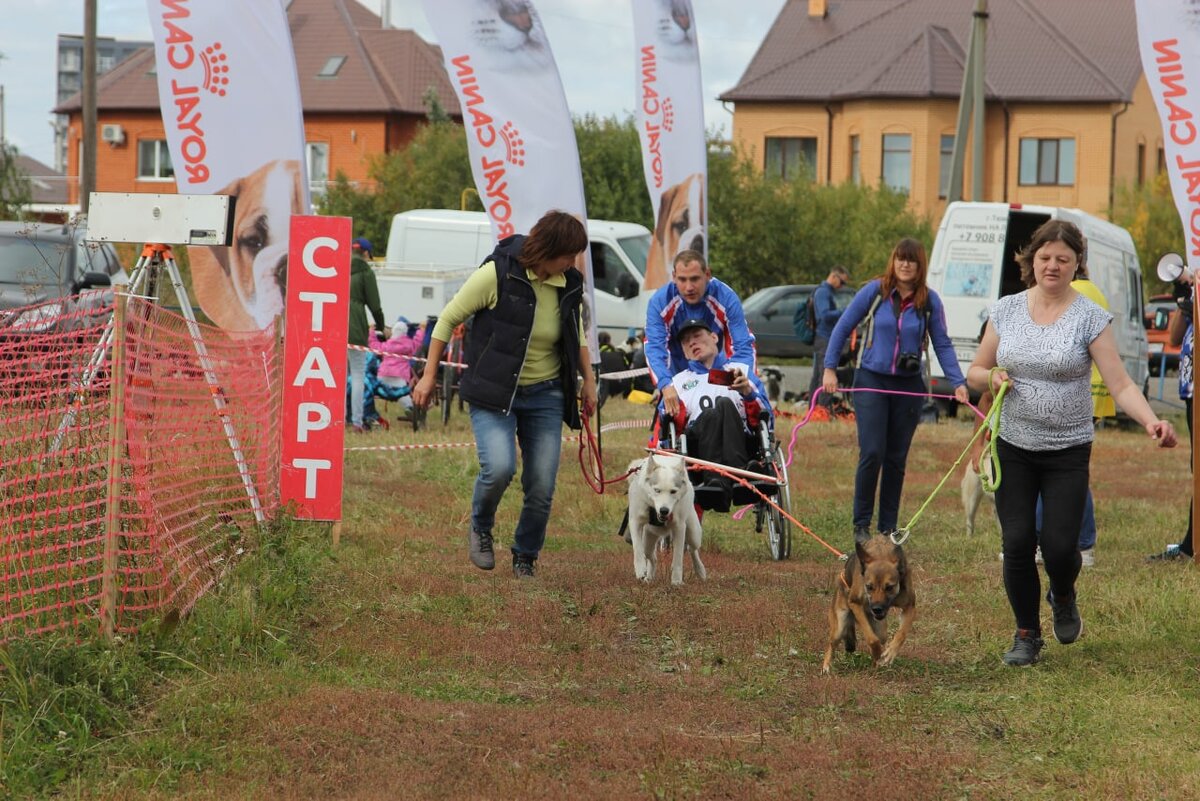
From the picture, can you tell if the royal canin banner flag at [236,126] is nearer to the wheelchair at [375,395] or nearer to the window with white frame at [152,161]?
the wheelchair at [375,395]

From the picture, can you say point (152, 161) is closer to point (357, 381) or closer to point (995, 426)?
point (357, 381)

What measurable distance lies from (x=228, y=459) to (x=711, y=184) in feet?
111

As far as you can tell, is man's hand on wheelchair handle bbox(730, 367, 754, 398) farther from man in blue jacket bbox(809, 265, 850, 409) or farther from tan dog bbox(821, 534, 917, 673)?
man in blue jacket bbox(809, 265, 850, 409)

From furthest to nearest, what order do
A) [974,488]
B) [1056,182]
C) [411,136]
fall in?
[411,136], [1056,182], [974,488]

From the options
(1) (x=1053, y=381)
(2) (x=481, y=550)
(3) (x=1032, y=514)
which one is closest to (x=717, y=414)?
(2) (x=481, y=550)

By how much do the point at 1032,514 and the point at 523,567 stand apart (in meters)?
3.02

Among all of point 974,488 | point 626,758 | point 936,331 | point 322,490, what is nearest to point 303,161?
point 322,490

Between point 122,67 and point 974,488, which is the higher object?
point 122,67

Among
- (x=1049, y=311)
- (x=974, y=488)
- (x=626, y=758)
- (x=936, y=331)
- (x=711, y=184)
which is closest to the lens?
(x=626, y=758)

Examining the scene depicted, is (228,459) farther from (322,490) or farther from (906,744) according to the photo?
(906,744)

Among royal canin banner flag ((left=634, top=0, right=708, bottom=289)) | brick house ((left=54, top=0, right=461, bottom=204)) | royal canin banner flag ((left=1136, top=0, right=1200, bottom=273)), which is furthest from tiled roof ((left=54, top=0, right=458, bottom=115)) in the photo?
royal canin banner flag ((left=1136, top=0, right=1200, bottom=273))

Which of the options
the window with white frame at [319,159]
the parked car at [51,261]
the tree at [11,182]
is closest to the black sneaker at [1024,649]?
the parked car at [51,261]

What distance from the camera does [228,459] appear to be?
8602mm

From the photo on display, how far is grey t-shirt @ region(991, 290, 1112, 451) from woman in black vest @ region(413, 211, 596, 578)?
2469 millimetres
